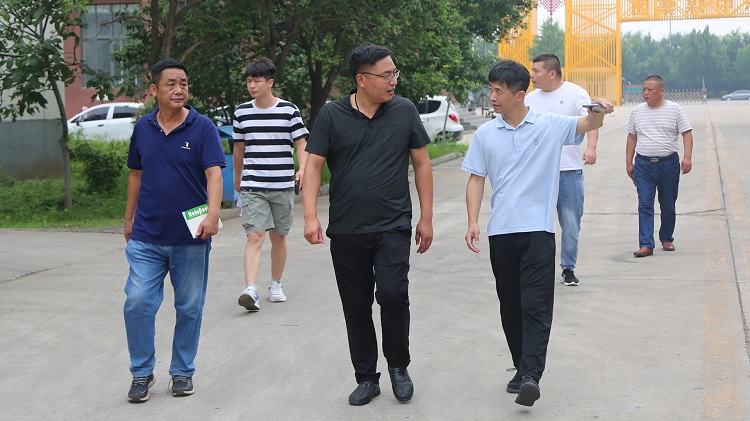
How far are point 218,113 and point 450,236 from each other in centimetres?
753

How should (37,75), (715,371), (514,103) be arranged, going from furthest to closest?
(37,75), (715,371), (514,103)

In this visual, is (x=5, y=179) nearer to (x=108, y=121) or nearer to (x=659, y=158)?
(x=659, y=158)

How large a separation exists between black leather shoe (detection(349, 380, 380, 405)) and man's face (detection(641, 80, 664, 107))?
5.70 metres

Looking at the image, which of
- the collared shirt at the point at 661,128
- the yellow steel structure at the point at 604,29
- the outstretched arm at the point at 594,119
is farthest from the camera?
the yellow steel structure at the point at 604,29

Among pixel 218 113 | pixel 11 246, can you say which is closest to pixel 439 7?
pixel 218 113

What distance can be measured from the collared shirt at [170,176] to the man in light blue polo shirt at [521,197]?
149cm

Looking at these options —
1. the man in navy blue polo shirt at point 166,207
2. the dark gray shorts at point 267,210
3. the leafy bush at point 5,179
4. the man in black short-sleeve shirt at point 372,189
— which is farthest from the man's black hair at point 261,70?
the leafy bush at point 5,179

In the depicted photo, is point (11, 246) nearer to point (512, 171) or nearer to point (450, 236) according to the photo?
point (450, 236)

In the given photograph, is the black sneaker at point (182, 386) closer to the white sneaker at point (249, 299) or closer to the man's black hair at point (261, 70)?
the white sneaker at point (249, 299)

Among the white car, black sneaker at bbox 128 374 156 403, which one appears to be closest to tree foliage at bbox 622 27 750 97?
the white car

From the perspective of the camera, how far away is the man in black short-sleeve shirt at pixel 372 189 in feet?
18.1

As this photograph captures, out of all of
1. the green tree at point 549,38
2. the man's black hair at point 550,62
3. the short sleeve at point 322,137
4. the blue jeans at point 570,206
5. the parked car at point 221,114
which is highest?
the green tree at point 549,38

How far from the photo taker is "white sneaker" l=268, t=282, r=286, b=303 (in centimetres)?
863

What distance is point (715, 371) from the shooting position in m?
6.15
